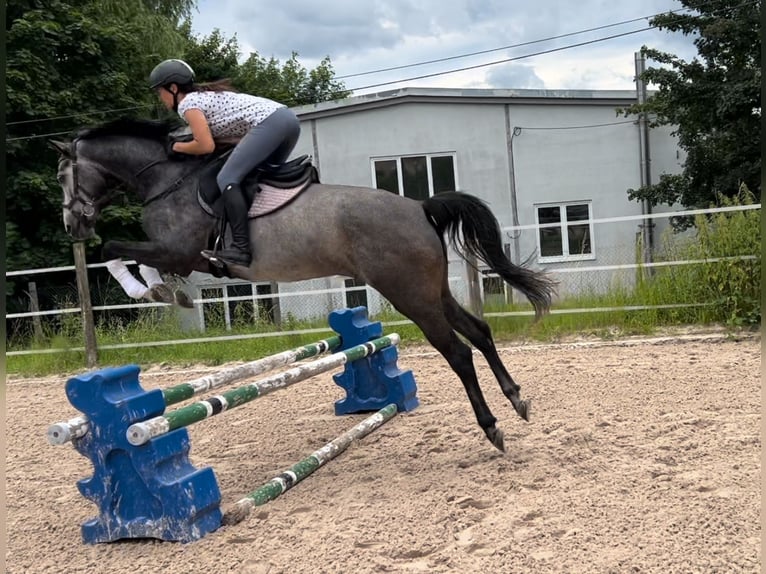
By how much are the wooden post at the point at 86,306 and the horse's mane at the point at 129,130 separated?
486 cm

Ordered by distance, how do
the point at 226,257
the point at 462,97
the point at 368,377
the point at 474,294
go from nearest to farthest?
the point at 226,257 → the point at 368,377 → the point at 474,294 → the point at 462,97

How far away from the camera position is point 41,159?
15.2m

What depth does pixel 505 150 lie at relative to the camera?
554 inches

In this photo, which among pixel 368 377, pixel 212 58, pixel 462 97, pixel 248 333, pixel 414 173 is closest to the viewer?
pixel 368 377

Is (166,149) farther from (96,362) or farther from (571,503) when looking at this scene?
(96,362)

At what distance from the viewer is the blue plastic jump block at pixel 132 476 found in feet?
9.29

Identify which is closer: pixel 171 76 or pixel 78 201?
pixel 171 76

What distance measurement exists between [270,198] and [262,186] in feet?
0.29

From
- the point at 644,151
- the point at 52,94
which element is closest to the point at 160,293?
the point at 644,151

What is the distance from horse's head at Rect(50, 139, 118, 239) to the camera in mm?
3791

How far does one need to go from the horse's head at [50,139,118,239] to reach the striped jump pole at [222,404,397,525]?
1782 mm

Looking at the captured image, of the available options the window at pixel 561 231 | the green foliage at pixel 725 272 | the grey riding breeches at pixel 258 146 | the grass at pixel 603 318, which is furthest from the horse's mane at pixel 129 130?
the window at pixel 561 231

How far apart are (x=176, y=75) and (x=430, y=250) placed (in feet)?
5.45

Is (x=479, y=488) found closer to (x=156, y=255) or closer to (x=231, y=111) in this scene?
(x=156, y=255)
